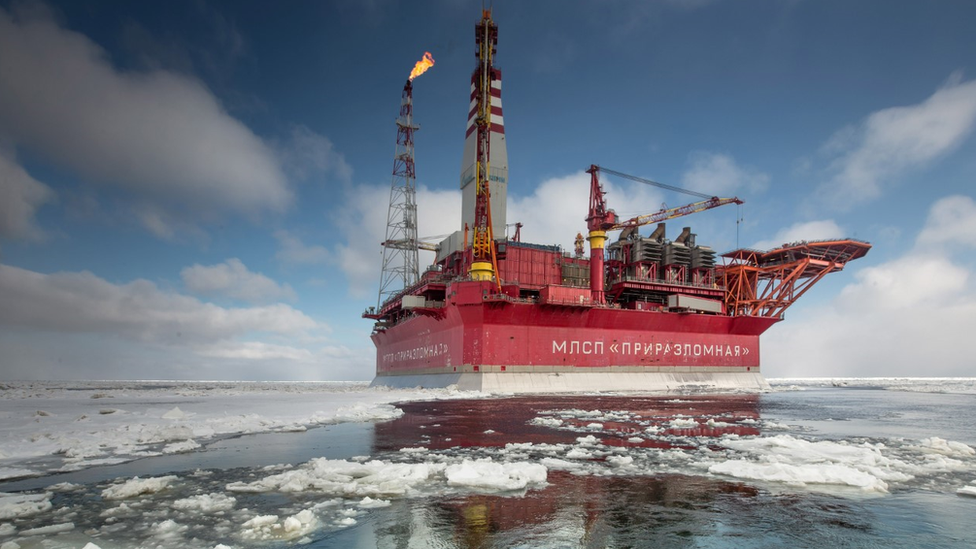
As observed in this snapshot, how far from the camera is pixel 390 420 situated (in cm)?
1786

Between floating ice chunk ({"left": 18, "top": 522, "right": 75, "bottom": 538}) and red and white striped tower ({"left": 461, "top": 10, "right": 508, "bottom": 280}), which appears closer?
floating ice chunk ({"left": 18, "top": 522, "right": 75, "bottom": 538})

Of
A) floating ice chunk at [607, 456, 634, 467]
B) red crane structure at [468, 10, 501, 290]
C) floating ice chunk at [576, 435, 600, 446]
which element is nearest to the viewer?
floating ice chunk at [607, 456, 634, 467]

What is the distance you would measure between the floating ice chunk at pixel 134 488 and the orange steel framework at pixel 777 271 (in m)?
54.9

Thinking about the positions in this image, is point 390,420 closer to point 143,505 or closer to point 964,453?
point 143,505

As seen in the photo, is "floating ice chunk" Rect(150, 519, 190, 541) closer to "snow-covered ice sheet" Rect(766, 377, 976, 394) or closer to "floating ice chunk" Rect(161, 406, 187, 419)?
"floating ice chunk" Rect(161, 406, 187, 419)

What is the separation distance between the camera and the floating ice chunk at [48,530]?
5621 millimetres

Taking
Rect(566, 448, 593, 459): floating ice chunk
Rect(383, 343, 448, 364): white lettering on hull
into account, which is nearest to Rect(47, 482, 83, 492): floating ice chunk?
Rect(566, 448, 593, 459): floating ice chunk

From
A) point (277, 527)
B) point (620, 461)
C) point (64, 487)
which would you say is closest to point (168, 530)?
point (277, 527)

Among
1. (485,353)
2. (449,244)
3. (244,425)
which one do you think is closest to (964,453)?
(244,425)

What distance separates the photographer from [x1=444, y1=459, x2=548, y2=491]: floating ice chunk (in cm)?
784

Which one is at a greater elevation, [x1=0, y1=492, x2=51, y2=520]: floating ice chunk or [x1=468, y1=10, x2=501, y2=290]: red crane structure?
[x1=468, y1=10, x2=501, y2=290]: red crane structure

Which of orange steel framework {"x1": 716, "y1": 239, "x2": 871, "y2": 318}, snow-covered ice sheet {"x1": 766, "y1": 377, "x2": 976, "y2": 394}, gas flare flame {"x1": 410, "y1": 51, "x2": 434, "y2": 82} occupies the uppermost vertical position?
gas flare flame {"x1": 410, "y1": 51, "x2": 434, "y2": 82}

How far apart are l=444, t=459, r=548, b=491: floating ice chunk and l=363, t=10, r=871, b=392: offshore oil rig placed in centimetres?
3007

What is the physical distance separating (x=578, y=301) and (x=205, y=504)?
3658 centimetres
